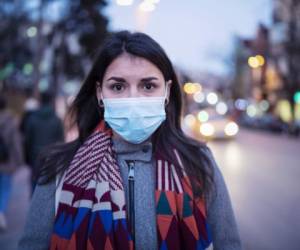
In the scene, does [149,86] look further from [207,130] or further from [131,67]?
[207,130]

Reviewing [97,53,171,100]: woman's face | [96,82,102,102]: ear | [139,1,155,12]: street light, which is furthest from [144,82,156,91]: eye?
[139,1,155,12]: street light

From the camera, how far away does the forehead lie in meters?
2.28

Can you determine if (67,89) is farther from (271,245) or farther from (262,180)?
(271,245)

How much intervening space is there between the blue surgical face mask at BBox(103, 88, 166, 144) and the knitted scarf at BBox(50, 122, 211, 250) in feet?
0.46

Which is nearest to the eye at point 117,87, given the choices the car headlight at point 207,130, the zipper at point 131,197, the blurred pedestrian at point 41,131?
the zipper at point 131,197

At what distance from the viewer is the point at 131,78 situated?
7.47ft

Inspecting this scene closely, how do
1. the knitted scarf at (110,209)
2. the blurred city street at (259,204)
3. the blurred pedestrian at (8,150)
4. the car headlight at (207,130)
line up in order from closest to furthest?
1. the knitted scarf at (110,209)
2. the blurred city street at (259,204)
3. the blurred pedestrian at (8,150)
4. the car headlight at (207,130)

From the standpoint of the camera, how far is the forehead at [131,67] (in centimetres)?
228

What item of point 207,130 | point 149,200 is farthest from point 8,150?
point 207,130

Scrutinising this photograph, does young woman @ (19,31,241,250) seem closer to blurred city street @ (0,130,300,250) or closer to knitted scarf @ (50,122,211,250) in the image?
knitted scarf @ (50,122,211,250)

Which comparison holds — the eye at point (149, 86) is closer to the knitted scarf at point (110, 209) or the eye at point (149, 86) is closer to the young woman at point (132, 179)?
the young woman at point (132, 179)

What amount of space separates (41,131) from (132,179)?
5.23 metres

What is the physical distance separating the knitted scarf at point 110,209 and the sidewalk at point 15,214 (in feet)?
12.4

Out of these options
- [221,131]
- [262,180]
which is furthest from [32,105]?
[221,131]
